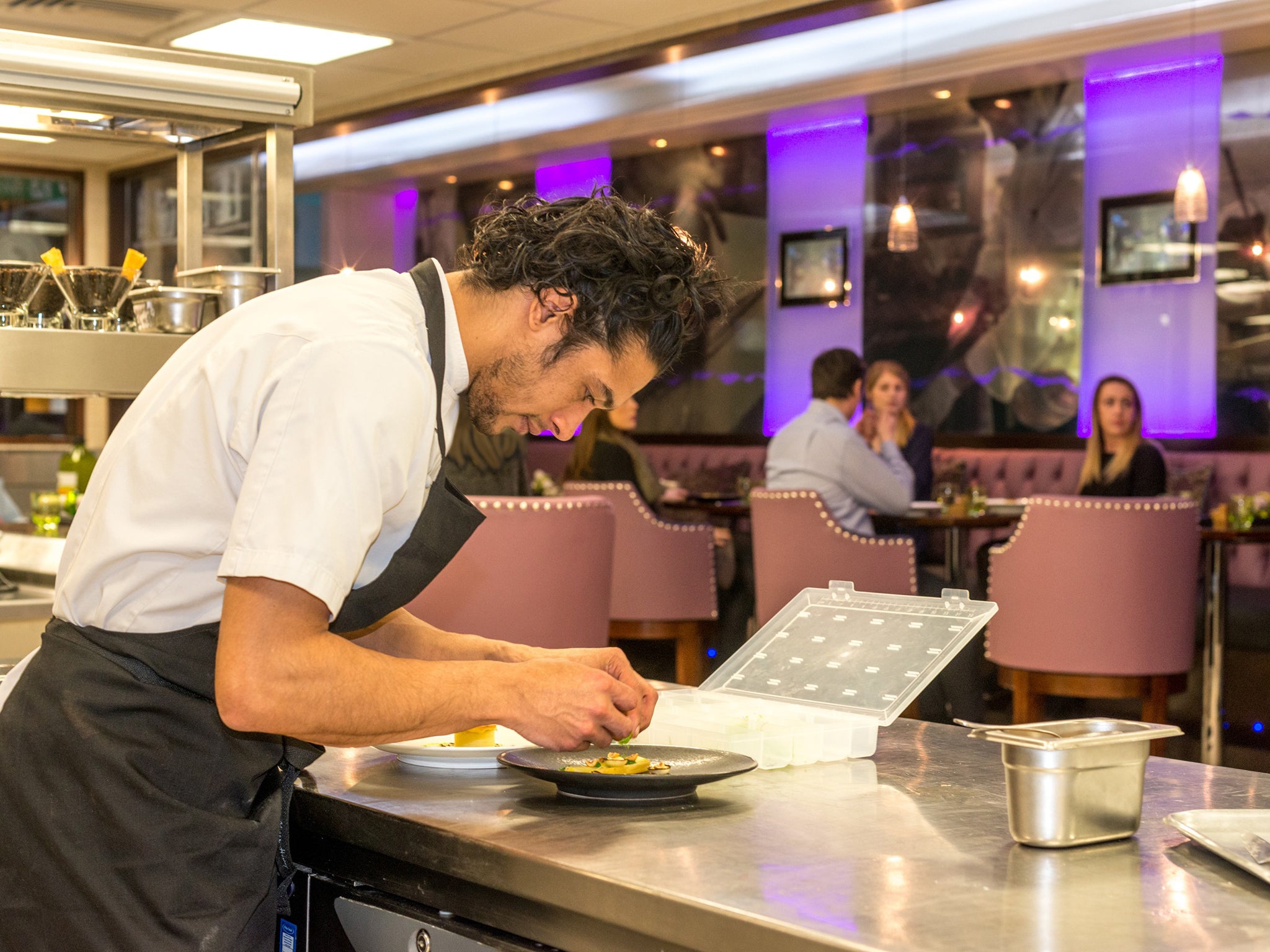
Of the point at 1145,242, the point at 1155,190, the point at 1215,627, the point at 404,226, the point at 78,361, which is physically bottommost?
the point at 1215,627

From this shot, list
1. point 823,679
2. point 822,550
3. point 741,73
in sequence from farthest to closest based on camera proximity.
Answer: point 741,73 < point 822,550 < point 823,679

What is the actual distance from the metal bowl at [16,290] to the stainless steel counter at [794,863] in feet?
3.39

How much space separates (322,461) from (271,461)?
46 mm

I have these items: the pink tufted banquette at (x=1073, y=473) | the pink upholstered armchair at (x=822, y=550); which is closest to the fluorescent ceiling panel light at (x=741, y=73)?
the pink tufted banquette at (x=1073, y=473)

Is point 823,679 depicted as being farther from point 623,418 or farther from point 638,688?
point 623,418

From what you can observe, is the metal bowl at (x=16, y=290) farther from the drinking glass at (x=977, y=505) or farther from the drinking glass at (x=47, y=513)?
the drinking glass at (x=977, y=505)

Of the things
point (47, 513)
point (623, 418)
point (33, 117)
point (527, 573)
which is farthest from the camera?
point (623, 418)

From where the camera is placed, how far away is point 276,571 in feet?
Answer: 3.87

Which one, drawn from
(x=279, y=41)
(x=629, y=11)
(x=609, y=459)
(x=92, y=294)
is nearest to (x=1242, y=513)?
(x=609, y=459)

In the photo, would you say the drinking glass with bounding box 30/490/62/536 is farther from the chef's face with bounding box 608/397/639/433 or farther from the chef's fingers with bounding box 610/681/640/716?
the chef's fingers with bounding box 610/681/640/716

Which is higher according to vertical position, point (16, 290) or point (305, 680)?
point (16, 290)

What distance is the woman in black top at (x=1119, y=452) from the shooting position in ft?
18.9

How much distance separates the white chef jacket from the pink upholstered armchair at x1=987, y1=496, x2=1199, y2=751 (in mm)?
3452

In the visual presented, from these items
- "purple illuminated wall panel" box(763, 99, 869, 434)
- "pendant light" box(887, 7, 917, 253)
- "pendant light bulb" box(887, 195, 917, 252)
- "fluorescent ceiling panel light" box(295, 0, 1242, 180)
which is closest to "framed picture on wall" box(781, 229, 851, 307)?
"purple illuminated wall panel" box(763, 99, 869, 434)
